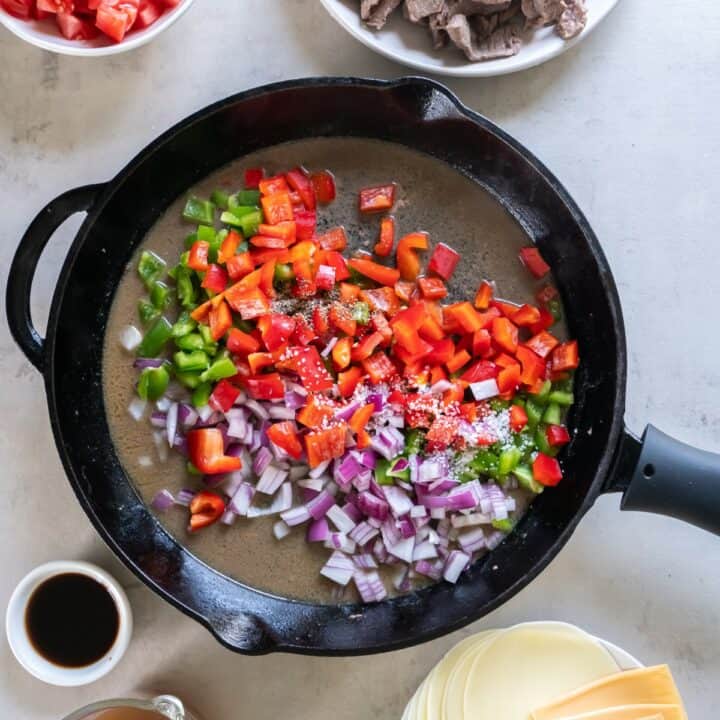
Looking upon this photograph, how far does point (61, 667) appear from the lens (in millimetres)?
1915

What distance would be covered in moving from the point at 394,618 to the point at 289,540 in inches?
10.1

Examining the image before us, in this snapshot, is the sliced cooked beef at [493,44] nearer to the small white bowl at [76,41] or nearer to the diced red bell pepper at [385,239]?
the diced red bell pepper at [385,239]

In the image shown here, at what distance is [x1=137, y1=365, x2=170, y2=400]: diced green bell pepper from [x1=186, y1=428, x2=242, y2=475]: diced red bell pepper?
0.35 feet

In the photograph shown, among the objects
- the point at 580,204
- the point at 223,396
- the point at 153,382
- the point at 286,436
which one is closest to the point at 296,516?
the point at 286,436

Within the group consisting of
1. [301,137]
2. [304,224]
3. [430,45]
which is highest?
[430,45]

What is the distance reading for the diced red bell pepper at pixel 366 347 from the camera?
5.97 ft

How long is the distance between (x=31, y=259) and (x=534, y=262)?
37.8 inches

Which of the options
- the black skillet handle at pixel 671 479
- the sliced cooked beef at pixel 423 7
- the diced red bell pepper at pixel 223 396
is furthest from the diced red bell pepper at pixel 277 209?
the black skillet handle at pixel 671 479

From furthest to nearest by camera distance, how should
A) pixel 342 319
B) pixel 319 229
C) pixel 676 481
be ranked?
1. pixel 319 229
2. pixel 342 319
3. pixel 676 481

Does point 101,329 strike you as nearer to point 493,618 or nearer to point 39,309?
point 39,309

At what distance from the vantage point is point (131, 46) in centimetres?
184

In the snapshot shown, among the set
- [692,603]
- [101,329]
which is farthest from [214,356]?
[692,603]

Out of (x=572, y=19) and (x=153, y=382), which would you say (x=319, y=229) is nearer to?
(x=153, y=382)

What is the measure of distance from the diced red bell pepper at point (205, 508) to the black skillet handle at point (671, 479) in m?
0.77
